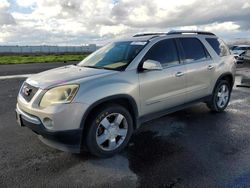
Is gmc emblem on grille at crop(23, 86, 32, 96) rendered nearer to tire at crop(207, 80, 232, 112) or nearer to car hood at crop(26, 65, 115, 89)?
car hood at crop(26, 65, 115, 89)

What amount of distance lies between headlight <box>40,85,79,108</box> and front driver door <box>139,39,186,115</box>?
45.7 inches

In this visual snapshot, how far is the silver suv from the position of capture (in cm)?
367

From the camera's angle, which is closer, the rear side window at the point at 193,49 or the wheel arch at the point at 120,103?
the wheel arch at the point at 120,103

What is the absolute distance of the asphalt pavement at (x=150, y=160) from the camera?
133 inches

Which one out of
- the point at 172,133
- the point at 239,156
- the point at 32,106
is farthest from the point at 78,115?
the point at 239,156

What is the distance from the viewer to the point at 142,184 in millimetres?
3283

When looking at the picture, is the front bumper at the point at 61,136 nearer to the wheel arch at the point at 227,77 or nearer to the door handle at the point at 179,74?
the door handle at the point at 179,74

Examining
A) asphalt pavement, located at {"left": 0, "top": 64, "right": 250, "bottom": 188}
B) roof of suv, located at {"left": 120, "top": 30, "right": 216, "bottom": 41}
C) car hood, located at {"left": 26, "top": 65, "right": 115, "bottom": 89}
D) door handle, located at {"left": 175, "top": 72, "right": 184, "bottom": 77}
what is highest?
roof of suv, located at {"left": 120, "top": 30, "right": 216, "bottom": 41}

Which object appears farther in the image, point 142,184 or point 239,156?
point 239,156

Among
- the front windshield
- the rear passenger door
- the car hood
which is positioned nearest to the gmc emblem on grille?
the car hood

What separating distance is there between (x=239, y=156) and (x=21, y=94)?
138 inches

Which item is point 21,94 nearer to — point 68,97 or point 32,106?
point 32,106

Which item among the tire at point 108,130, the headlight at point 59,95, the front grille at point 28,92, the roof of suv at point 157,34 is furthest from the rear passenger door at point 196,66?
the front grille at point 28,92

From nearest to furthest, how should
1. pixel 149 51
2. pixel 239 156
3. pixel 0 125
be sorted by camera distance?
pixel 239 156 → pixel 149 51 → pixel 0 125
